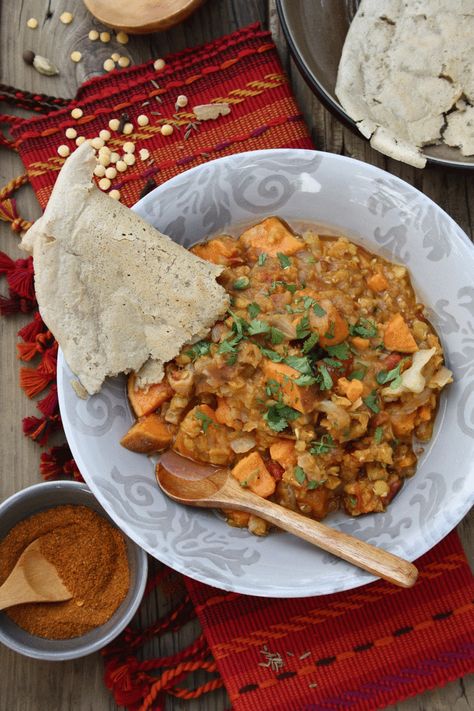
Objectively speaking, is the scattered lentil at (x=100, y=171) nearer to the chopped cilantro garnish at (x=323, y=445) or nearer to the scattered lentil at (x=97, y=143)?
the scattered lentil at (x=97, y=143)

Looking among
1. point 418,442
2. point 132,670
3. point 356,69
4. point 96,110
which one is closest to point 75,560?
point 132,670

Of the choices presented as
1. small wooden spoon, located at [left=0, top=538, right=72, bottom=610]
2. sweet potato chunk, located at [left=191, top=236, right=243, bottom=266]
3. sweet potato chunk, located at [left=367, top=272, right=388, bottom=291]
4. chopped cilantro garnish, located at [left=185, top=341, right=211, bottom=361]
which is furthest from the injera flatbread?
small wooden spoon, located at [left=0, top=538, right=72, bottom=610]

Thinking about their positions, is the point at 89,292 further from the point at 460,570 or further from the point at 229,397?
the point at 460,570

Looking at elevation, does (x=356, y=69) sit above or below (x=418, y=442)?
above

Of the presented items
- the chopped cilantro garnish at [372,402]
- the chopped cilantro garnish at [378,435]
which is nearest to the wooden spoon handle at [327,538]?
the chopped cilantro garnish at [378,435]

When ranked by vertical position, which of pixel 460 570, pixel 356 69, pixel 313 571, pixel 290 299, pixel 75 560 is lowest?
pixel 460 570

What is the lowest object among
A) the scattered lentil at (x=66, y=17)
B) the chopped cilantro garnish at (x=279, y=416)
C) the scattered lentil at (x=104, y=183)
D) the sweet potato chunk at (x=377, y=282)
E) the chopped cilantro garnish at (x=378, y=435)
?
the chopped cilantro garnish at (x=378, y=435)

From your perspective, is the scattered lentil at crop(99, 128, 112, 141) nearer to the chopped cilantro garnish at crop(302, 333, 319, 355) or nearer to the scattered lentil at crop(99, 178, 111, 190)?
the scattered lentil at crop(99, 178, 111, 190)
